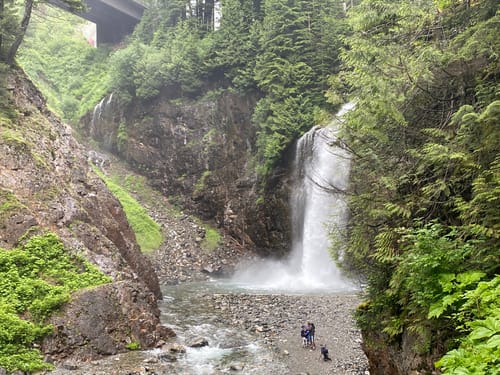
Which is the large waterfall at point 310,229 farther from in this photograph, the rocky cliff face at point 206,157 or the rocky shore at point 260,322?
the rocky shore at point 260,322

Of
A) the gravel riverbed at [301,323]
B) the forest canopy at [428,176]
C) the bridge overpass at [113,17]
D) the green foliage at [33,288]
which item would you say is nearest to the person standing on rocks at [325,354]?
the gravel riverbed at [301,323]

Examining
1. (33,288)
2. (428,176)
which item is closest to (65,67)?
(33,288)

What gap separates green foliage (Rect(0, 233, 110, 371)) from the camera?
966 centimetres

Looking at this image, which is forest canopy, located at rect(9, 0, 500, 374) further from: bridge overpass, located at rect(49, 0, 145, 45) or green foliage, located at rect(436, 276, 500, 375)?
bridge overpass, located at rect(49, 0, 145, 45)

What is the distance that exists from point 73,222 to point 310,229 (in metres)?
13.7

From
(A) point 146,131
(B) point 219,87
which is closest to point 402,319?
Answer: (B) point 219,87

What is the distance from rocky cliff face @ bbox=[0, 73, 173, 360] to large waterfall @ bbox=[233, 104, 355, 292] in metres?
8.68

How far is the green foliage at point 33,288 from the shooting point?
9658 mm

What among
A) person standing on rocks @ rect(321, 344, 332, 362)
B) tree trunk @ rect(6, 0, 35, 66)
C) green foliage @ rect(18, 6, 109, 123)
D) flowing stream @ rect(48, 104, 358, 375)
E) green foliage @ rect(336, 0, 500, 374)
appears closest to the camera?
green foliage @ rect(336, 0, 500, 374)

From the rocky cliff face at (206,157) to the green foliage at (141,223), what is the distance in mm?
3584

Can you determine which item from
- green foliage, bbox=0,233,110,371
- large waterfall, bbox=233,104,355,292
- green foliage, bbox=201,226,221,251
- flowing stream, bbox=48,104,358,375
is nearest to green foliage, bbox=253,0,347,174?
large waterfall, bbox=233,104,355,292

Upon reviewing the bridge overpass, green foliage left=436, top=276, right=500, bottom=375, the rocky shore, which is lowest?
the rocky shore

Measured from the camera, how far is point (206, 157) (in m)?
32.2

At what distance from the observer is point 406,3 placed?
9.14 m
